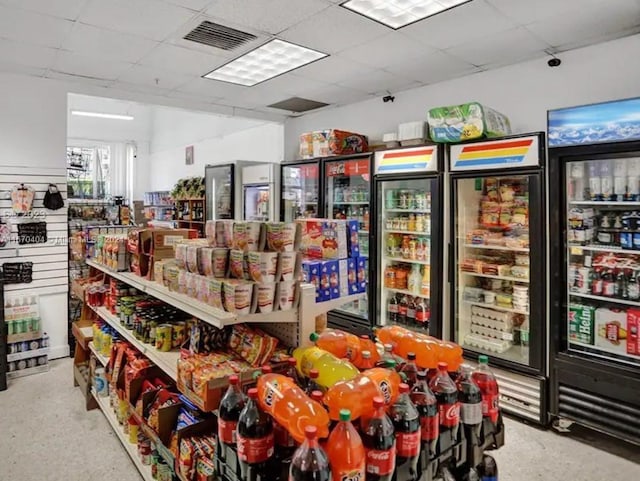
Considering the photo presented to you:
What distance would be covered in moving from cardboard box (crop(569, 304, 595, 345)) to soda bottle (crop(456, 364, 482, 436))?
1922mm

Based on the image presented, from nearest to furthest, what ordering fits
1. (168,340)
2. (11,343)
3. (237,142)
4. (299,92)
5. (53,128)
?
(168,340)
(11,343)
(53,128)
(299,92)
(237,142)

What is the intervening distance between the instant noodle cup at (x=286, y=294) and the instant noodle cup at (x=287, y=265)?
26mm

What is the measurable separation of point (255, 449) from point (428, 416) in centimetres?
64

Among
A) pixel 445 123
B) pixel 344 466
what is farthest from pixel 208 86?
pixel 344 466

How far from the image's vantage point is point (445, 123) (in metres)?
3.86

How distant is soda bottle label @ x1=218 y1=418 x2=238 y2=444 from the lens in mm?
1627

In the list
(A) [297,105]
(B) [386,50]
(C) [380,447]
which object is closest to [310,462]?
(C) [380,447]

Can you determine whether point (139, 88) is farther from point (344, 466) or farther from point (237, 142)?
point (344, 466)

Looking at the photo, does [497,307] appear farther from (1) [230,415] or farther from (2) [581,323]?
(1) [230,415]

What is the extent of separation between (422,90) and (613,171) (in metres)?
2.21

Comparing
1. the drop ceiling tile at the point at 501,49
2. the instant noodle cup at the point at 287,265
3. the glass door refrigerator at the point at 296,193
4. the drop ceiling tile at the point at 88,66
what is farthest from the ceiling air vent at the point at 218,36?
the instant noodle cup at the point at 287,265

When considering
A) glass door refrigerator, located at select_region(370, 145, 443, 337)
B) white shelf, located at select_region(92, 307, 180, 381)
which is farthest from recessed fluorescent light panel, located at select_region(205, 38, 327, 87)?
white shelf, located at select_region(92, 307, 180, 381)

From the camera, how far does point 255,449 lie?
57.9 inches

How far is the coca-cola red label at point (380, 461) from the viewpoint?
1.41m
